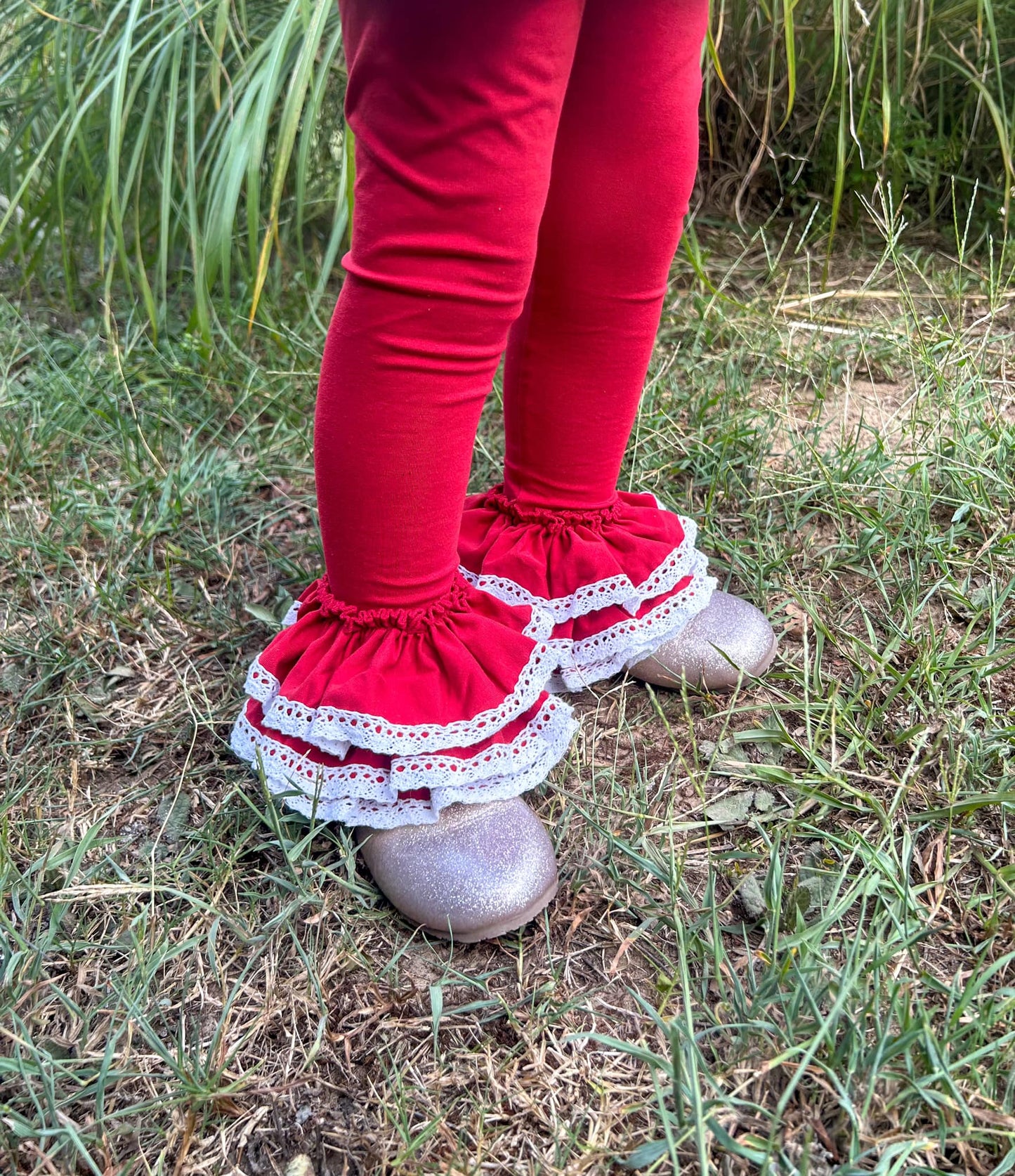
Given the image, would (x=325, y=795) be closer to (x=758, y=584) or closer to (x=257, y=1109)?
(x=257, y=1109)

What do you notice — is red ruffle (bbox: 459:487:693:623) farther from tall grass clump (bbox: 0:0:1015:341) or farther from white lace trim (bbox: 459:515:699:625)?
tall grass clump (bbox: 0:0:1015:341)

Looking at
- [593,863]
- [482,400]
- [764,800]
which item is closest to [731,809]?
[764,800]

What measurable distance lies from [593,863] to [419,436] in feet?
1.19

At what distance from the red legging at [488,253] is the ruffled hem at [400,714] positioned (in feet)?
0.12

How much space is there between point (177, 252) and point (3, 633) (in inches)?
40.2

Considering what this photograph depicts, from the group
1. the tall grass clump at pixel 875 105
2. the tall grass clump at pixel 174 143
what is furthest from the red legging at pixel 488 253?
the tall grass clump at pixel 875 105

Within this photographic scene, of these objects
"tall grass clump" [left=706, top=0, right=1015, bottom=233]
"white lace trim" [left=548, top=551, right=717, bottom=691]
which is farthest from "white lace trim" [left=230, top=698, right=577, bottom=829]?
"tall grass clump" [left=706, top=0, right=1015, bottom=233]

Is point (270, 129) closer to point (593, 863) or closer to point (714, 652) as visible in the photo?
point (714, 652)

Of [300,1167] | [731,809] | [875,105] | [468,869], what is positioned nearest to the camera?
[300,1167]

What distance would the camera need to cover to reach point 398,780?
692 mm

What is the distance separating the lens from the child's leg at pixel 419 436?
1.90ft

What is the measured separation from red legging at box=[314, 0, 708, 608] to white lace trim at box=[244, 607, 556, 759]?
0.09m

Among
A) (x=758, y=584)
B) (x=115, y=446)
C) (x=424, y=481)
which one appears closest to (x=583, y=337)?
(x=424, y=481)

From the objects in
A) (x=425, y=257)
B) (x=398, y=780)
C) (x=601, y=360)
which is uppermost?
(x=425, y=257)
